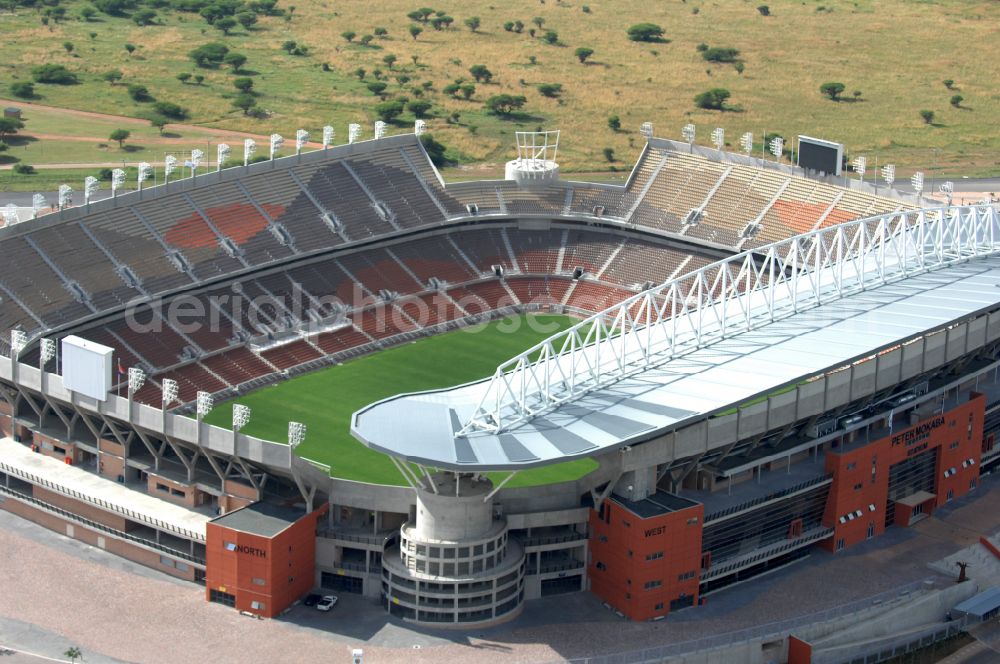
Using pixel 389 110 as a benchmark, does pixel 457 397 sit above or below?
above

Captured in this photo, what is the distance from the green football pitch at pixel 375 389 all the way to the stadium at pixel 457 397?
1.00 ft

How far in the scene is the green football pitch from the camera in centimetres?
10462

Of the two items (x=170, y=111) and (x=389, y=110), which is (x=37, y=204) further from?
(x=389, y=110)

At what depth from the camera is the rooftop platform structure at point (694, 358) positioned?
85.9m

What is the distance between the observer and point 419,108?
198625mm

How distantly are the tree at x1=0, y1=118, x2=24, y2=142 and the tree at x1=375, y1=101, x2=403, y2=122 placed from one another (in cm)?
4343

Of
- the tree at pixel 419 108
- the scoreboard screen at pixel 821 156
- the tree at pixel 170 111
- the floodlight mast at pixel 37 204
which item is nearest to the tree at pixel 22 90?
the tree at pixel 170 111

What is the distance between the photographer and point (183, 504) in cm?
9750

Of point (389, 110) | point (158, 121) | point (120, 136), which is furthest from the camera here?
point (389, 110)

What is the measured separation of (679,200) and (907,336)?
5144 cm

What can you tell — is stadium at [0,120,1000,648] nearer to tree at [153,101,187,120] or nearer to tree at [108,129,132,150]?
tree at [108,129,132,150]

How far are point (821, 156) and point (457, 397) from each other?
62359 millimetres

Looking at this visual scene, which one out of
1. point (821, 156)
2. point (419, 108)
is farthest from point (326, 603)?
point (419, 108)

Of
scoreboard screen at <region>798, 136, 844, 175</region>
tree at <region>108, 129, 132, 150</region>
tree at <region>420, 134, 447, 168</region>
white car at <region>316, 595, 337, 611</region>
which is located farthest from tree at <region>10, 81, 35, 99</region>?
white car at <region>316, 595, 337, 611</region>
